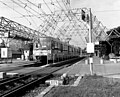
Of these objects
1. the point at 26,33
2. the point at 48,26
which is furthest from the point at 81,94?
the point at 26,33

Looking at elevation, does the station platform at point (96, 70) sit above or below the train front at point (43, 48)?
below

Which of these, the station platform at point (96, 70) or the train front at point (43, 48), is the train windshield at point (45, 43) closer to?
the train front at point (43, 48)

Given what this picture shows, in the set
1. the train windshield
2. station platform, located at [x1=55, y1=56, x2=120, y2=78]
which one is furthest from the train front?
station platform, located at [x1=55, y1=56, x2=120, y2=78]

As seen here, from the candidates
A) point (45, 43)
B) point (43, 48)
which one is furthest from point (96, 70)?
point (43, 48)

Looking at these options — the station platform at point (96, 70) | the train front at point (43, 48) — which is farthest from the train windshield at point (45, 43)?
the station platform at point (96, 70)

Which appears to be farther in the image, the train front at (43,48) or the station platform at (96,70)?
Result: the train front at (43,48)

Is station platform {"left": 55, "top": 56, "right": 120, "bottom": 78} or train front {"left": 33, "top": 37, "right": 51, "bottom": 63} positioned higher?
train front {"left": 33, "top": 37, "right": 51, "bottom": 63}

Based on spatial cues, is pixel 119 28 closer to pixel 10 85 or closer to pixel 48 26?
pixel 48 26

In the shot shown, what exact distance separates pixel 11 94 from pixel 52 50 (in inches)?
734

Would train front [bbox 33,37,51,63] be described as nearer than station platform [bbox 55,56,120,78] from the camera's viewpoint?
No

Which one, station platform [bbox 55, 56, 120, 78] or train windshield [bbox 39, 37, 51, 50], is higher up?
train windshield [bbox 39, 37, 51, 50]

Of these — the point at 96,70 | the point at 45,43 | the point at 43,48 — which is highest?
the point at 45,43

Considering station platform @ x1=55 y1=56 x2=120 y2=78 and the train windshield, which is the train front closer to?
the train windshield

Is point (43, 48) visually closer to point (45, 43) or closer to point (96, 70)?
point (45, 43)
